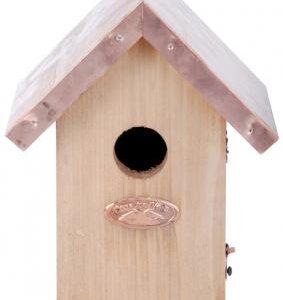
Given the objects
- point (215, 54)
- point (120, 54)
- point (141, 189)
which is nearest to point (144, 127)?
point (141, 189)

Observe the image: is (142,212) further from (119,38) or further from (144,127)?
(119,38)

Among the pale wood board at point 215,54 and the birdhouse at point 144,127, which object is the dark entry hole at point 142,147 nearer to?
the birdhouse at point 144,127

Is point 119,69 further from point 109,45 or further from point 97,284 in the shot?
point 97,284

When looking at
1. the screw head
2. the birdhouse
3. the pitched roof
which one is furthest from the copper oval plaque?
the screw head

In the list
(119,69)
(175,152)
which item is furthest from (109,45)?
(175,152)

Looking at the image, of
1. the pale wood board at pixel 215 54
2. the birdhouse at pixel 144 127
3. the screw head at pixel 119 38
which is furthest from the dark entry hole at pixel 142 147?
the screw head at pixel 119 38

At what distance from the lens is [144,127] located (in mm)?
4090

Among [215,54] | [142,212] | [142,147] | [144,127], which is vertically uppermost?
[215,54]

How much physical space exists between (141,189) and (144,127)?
183 millimetres

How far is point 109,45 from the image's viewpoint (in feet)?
12.7

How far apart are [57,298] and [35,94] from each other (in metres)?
0.62

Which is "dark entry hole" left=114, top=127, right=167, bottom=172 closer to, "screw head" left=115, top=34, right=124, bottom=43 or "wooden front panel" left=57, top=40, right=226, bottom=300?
"wooden front panel" left=57, top=40, right=226, bottom=300

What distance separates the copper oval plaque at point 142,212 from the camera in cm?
406

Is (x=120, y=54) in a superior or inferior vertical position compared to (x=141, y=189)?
superior
